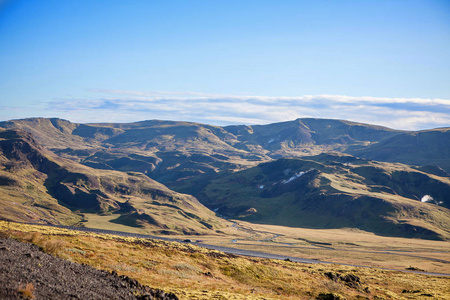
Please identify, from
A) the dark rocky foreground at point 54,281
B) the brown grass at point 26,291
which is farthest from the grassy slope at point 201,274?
the brown grass at point 26,291

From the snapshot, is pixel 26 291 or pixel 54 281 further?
pixel 54 281

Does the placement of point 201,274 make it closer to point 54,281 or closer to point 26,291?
point 54,281

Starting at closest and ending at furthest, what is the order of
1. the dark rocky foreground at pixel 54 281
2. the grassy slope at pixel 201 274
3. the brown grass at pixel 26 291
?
1. the brown grass at pixel 26 291
2. the dark rocky foreground at pixel 54 281
3. the grassy slope at pixel 201 274

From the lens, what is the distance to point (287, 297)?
59.8 metres

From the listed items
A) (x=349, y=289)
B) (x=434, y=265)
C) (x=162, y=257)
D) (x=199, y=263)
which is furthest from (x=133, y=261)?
(x=434, y=265)

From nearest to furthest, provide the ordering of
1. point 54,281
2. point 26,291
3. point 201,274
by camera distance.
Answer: point 26,291
point 54,281
point 201,274

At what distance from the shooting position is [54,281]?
108ft

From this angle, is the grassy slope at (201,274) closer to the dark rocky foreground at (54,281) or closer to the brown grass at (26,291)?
the dark rocky foreground at (54,281)

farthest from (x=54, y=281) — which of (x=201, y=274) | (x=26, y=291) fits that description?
(x=201, y=274)

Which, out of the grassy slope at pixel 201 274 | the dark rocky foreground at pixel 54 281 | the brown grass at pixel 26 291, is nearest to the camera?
the brown grass at pixel 26 291

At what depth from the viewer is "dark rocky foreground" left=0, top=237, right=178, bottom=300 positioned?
29312 millimetres

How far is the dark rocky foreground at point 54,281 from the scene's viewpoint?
2931cm

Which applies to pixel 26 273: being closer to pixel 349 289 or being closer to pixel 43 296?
pixel 43 296

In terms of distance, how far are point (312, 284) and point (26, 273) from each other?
5666 centimetres
